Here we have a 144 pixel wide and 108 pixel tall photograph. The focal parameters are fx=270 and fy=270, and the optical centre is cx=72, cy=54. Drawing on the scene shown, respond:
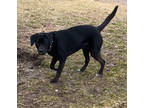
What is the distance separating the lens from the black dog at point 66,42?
444cm

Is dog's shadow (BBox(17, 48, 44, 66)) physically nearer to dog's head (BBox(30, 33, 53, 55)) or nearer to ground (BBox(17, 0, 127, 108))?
ground (BBox(17, 0, 127, 108))

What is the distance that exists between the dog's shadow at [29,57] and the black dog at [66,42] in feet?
2.19

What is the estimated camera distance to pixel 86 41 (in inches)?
202

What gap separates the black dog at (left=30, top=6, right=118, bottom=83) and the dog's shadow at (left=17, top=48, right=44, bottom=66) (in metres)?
0.67

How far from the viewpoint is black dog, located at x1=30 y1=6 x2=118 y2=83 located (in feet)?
14.6

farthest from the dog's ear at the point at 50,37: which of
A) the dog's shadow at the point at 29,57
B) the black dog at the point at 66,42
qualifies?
the dog's shadow at the point at 29,57

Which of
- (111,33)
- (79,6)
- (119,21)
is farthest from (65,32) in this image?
(79,6)

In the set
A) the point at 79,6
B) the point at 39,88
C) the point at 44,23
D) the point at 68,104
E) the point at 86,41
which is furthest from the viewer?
the point at 79,6

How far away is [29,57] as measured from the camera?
19.4ft

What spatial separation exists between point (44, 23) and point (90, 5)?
4.47 metres

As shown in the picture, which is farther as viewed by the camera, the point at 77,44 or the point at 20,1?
the point at 20,1

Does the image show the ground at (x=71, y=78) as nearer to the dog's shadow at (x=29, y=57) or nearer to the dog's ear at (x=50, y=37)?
the dog's shadow at (x=29, y=57)

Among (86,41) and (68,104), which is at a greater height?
(86,41)

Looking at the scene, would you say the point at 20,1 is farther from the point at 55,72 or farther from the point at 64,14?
the point at 55,72
